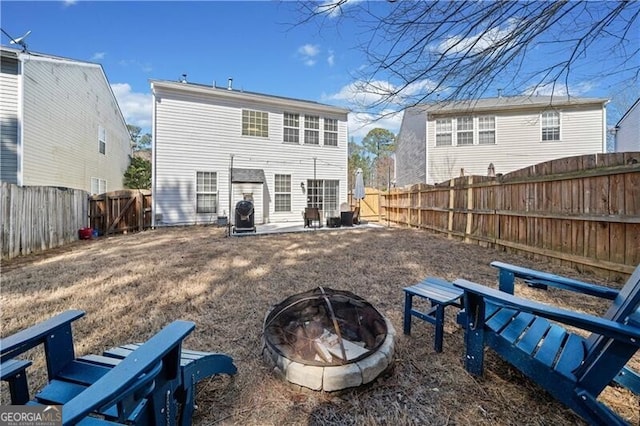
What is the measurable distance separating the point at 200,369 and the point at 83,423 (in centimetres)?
72

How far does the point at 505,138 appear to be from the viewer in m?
14.7

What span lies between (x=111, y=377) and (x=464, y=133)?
1678 cm

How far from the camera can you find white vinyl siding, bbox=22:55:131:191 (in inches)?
368

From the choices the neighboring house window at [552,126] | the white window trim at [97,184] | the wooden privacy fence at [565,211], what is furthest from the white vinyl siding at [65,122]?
the neighboring house window at [552,126]

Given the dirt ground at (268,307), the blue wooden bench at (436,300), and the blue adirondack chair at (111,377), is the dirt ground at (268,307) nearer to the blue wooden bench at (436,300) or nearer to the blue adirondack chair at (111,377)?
the blue wooden bench at (436,300)

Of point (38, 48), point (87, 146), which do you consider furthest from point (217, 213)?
point (38, 48)

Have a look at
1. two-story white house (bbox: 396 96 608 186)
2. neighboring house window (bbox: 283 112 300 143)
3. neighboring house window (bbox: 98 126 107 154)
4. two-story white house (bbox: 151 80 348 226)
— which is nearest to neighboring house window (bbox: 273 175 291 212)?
two-story white house (bbox: 151 80 348 226)

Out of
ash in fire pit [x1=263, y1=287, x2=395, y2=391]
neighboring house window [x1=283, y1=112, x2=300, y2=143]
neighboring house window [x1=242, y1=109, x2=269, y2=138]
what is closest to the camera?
ash in fire pit [x1=263, y1=287, x2=395, y2=391]

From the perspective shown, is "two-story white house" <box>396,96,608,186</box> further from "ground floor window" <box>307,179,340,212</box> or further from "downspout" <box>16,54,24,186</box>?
"downspout" <box>16,54,24,186</box>

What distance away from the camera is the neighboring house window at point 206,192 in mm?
12344

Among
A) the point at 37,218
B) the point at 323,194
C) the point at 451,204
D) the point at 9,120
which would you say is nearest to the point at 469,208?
the point at 451,204

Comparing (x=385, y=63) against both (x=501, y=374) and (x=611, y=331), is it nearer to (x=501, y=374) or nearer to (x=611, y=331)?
(x=611, y=331)

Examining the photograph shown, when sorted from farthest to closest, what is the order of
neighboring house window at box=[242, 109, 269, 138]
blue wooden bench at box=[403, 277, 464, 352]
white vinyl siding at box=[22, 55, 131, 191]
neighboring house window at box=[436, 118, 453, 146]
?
neighboring house window at box=[436, 118, 453, 146]
neighboring house window at box=[242, 109, 269, 138]
white vinyl siding at box=[22, 55, 131, 191]
blue wooden bench at box=[403, 277, 464, 352]

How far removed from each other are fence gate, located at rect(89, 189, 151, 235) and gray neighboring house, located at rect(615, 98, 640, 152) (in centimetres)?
2169
